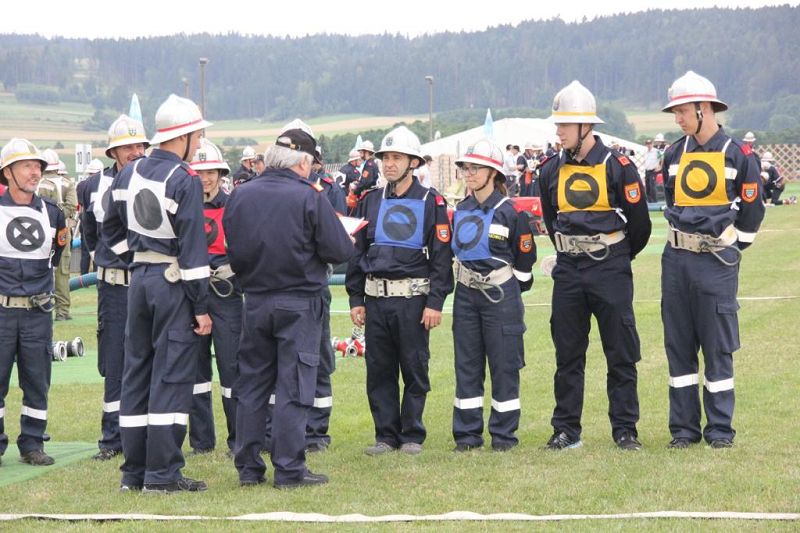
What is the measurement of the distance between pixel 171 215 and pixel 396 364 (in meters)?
2.26

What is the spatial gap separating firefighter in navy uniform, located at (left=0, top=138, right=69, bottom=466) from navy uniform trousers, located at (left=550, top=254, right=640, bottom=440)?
3.82 meters

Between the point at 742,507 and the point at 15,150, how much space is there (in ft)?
18.8

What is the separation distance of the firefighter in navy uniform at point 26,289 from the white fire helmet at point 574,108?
3.87m

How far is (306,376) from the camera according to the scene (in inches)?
313

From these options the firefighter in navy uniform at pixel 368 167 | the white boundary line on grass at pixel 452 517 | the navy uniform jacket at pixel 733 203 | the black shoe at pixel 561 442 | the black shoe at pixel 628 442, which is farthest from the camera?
the firefighter in navy uniform at pixel 368 167

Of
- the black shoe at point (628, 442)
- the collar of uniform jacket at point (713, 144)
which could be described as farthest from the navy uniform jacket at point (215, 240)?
the collar of uniform jacket at point (713, 144)

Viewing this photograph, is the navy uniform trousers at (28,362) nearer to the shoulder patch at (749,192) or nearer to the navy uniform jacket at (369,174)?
the shoulder patch at (749,192)

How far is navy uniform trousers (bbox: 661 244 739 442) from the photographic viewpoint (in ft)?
28.1

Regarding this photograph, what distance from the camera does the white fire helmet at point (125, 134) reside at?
9.22 metres

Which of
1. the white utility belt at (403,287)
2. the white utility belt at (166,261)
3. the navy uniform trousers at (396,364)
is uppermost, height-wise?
the white utility belt at (166,261)

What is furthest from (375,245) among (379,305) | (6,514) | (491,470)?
(6,514)

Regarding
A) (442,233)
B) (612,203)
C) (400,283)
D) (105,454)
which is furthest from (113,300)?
(612,203)

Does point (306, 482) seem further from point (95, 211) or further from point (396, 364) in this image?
point (95, 211)

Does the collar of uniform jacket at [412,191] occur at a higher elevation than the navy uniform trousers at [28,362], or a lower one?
higher
